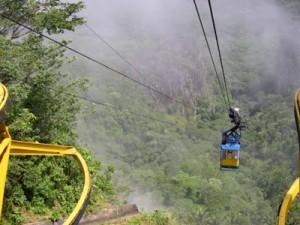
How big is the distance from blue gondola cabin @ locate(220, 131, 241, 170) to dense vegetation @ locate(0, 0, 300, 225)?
A: 335cm

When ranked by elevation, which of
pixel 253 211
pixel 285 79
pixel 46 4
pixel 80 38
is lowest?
pixel 253 211

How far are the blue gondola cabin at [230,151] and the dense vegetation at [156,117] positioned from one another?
132 inches

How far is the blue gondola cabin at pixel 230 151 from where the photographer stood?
642 inches

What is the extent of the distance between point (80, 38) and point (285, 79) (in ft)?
210

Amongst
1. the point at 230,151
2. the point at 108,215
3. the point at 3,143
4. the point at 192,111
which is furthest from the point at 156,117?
the point at 3,143

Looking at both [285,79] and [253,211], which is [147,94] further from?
[253,211]

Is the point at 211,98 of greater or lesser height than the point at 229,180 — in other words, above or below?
above

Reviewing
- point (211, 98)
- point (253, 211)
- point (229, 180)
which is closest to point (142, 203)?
point (253, 211)

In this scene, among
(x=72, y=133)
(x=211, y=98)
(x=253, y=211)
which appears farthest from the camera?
(x=211, y=98)

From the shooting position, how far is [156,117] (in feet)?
311

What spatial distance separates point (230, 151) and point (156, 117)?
78488mm

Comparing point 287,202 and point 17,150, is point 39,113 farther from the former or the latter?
point 287,202

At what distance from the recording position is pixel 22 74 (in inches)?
518

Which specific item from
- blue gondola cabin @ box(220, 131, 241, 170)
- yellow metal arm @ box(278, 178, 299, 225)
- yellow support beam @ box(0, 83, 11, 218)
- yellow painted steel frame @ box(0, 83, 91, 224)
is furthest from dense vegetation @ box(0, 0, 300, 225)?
yellow metal arm @ box(278, 178, 299, 225)
